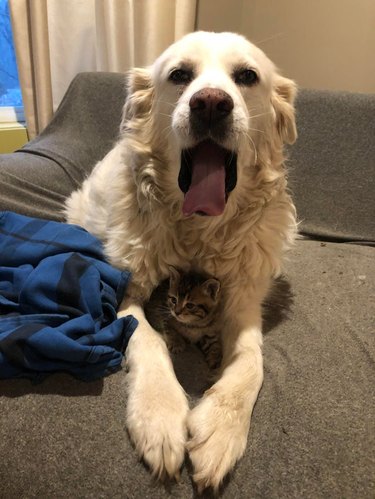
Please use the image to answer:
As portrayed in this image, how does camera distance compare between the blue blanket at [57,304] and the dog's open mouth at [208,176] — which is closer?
the blue blanket at [57,304]

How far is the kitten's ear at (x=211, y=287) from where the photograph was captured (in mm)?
1323

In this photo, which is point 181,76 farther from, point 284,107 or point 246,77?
point 284,107

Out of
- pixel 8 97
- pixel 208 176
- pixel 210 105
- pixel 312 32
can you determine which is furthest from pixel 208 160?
pixel 8 97

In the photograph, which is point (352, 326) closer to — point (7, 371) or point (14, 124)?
point (7, 371)

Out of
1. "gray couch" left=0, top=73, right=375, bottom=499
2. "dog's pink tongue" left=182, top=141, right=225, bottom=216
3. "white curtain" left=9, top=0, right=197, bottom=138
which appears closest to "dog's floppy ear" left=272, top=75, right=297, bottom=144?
"dog's pink tongue" left=182, top=141, right=225, bottom=216

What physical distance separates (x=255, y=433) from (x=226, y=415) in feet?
0.27

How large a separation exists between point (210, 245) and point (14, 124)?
2.22 metres

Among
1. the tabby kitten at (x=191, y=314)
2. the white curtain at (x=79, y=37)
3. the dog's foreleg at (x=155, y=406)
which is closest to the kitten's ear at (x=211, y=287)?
the tabby kitten at (x=191, y=314)

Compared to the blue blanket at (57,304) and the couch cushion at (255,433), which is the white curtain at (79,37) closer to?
the blue blanket at (57,304)

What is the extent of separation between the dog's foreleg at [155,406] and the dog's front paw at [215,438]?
3 centimetres

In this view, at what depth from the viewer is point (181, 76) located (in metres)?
1.35

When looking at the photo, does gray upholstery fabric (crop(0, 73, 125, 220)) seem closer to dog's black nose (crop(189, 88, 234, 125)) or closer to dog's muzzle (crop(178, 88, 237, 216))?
dog's muzzle (crop(178, 88, 237, 216))

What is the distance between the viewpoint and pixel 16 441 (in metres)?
0.89

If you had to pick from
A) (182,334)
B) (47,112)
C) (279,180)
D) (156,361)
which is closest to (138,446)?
(156,361)
